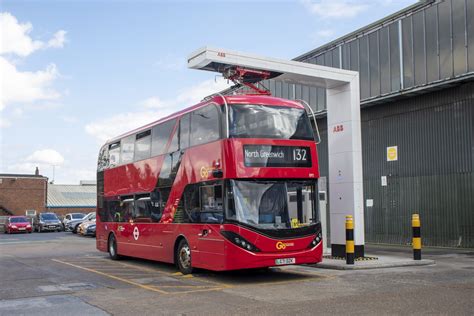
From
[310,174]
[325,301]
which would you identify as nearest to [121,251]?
[310,174]

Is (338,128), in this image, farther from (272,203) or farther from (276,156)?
(272,203)

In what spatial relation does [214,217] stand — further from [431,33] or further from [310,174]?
[431,33]

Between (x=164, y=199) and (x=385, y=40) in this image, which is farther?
(x=385, y=40)

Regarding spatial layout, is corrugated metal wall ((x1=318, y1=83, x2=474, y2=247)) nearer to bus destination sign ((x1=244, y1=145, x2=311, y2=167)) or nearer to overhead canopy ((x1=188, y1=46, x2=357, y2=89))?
overhead canopy ((x1=188, y1=46, x2=357, y2=89))

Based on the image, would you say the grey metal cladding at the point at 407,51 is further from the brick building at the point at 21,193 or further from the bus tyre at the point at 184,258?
the brick building at the point at 21,193

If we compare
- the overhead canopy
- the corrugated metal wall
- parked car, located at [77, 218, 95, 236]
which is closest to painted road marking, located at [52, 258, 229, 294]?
the overhead canopy

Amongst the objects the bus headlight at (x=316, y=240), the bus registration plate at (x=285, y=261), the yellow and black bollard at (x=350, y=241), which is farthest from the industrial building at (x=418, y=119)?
the bus registration plate at (x=285, y=261)

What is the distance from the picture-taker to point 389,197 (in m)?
22.5

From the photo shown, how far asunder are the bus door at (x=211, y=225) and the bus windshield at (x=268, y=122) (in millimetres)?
1342

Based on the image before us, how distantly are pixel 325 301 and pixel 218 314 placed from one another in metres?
1.95

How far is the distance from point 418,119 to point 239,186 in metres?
12.2

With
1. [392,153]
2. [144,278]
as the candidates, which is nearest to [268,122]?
[144,278]

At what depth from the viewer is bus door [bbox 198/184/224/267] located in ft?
37.8

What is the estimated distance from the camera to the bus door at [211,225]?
11.5 metres
